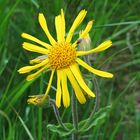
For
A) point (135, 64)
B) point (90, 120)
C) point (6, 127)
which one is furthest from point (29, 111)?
point (135, 64)

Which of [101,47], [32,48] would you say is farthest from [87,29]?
[32,48]

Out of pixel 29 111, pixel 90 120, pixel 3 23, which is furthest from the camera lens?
pixel 3 23

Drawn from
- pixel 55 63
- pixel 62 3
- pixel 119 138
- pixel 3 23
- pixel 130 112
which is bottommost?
pixel 119 138

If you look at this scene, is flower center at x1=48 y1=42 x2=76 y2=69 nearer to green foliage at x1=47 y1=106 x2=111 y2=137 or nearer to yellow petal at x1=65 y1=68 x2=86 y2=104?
yellow petal at x1=65 y1=68 x2=86 y2=104

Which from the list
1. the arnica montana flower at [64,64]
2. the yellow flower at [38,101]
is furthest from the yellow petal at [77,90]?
the yellow flower at [38,101]

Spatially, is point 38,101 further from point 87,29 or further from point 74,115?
point 87,29

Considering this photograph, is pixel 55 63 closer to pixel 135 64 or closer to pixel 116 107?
pixel 116 107
